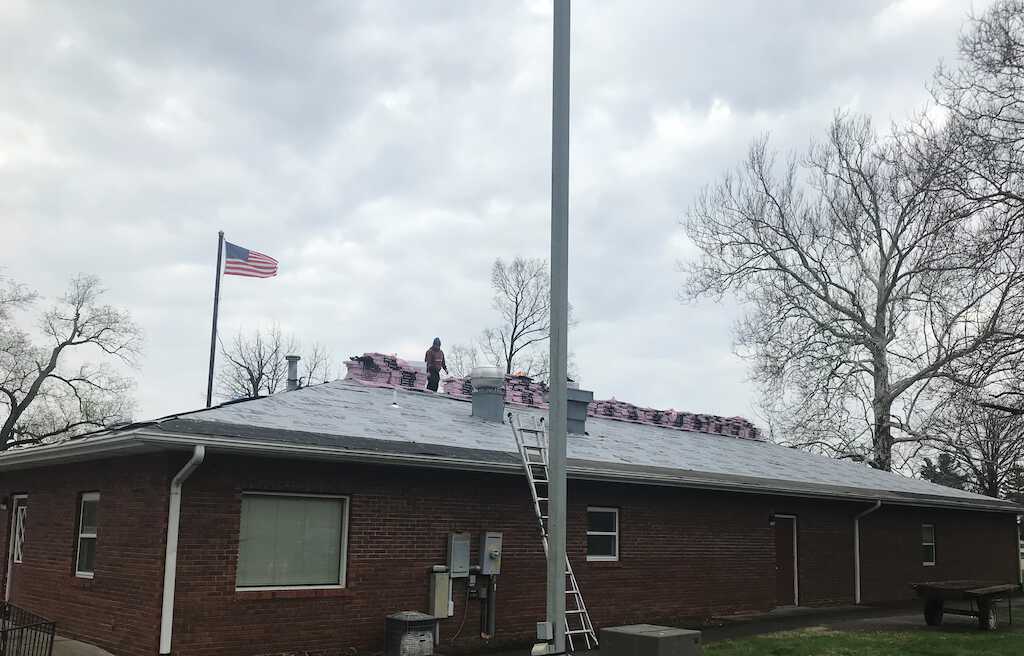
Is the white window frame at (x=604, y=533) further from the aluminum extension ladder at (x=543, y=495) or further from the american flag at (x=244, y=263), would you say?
the american flag at (x=244, y=263)

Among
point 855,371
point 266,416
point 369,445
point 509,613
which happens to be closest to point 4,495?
point 266,416

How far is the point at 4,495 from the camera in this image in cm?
1730

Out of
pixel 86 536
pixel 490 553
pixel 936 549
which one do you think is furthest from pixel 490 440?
pixel 936 549

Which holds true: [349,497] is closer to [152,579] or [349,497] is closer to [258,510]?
[258,510]

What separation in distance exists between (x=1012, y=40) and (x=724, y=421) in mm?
13869

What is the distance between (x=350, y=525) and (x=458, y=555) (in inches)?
73.9

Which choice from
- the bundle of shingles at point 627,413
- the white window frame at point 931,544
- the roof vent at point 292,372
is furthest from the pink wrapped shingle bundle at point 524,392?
the white window frame at point 931,544

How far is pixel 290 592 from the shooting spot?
1262 centimetres

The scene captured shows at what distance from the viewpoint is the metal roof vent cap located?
1823 cm

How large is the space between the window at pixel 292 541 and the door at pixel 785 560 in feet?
35.4

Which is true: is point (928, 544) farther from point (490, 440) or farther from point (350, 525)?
point (350, 525)

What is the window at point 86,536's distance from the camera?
1384 centimetres

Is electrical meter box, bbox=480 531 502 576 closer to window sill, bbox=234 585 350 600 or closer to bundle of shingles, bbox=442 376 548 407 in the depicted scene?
window sill, bbox=234 585 350 600

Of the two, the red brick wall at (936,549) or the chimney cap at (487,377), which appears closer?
the chimney cap at (487,377)
